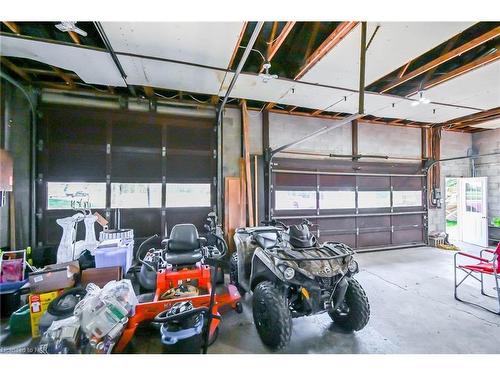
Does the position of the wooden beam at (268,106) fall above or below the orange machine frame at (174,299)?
above

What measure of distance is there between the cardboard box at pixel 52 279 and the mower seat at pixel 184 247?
1.08m

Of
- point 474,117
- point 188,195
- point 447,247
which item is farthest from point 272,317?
point 474,117

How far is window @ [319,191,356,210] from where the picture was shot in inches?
203

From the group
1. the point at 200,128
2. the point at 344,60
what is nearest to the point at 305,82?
the point at 344,60

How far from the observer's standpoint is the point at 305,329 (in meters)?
2.24

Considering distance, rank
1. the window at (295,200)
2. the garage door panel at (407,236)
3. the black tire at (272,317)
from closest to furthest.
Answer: the black tire at (272,317) < the window at (295,200) < the garage door panel at (407,236)

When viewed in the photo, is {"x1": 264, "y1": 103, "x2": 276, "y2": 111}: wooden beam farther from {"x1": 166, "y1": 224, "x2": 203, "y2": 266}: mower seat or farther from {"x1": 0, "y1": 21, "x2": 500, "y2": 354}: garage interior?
{"x1": 166, "y1": 224, "x2": 203, "y2": 266}: mower seat

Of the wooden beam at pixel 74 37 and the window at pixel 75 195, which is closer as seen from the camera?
the wooden beam at pixel 74 37

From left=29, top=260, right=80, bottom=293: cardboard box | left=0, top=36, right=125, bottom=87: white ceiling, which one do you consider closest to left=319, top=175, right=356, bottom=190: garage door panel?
left=0, top=36, right=125, bottom=87: white ceiling

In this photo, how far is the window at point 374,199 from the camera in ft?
17.9

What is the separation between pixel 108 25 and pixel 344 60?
2.71m

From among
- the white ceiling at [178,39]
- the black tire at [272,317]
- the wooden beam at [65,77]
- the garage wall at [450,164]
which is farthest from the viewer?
the garage wall at [450,164]

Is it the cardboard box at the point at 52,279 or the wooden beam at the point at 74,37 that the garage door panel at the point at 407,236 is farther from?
the wooden beam at the point at 74,37

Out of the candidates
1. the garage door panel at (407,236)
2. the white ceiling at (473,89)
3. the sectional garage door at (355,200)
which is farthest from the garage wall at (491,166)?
the white ceiling at (473,89)
